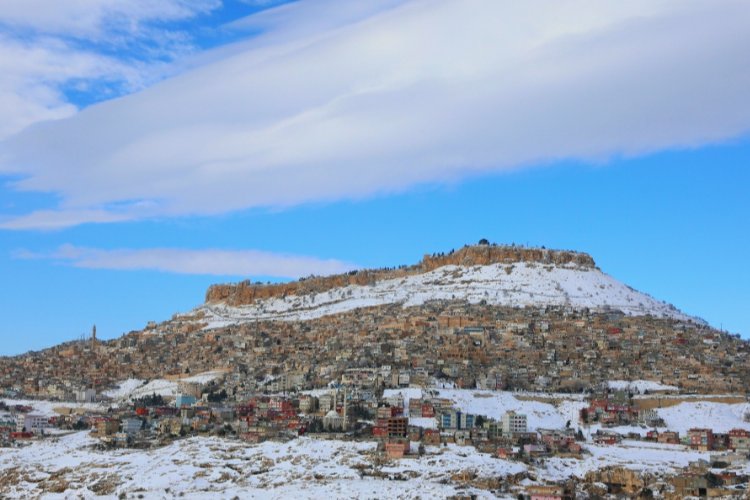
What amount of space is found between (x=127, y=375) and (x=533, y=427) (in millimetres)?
41672

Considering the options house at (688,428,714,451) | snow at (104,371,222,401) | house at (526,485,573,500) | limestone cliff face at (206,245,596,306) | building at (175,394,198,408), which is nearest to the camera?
house at (526,485,573,500)

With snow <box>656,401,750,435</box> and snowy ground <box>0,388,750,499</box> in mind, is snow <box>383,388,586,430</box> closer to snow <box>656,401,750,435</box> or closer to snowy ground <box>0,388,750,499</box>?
snowy ground <box>0,388,750,499</box>

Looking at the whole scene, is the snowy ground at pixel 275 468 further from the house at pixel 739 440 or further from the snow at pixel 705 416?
the snow at pixel 705 416

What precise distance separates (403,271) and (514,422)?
168 feet

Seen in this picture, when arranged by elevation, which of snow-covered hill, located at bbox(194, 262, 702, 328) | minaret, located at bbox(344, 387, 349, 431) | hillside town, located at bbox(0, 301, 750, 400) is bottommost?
minaret, located at bbox(344, 387, 349, 431)

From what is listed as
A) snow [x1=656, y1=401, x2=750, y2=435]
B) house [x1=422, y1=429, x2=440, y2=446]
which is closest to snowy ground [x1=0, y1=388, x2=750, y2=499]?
house [x1=422, y1=429, x2=440, y2=446]

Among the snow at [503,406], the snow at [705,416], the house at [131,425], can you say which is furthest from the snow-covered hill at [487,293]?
the house at [131,425]

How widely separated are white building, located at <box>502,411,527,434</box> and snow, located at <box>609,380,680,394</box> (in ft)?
41.1

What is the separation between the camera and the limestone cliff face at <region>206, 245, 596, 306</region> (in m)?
116

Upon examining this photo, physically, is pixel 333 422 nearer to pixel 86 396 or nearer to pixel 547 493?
pixel 547 493

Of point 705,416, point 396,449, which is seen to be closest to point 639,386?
point 705,416

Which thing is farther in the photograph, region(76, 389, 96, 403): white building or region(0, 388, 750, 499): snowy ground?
region(76, 389, 96, 403): white building

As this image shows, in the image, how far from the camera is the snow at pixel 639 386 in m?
81.7

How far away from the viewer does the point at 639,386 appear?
3258 inches
